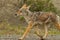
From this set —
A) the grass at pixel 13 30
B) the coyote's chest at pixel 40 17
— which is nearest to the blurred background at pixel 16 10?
the grass at pixel 13 30

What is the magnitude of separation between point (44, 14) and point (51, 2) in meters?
6.38

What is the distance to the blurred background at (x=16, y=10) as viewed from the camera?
18.4 meters

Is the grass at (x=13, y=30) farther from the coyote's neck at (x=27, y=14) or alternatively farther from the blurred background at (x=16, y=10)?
the coyote's neck at (x=27, y=14)

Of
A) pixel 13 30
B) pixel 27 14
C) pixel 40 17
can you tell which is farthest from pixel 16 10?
pixel 40 17

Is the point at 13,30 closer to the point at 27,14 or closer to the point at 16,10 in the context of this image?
the point at 16,10

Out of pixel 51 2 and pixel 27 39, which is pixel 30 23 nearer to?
pixel 27 39

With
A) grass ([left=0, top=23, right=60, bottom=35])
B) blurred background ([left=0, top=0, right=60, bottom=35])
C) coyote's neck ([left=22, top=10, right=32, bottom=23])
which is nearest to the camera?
coyote's neck ([left=22, top=10, right=32, bottom=23])

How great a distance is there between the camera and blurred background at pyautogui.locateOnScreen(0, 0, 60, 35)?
18.4m

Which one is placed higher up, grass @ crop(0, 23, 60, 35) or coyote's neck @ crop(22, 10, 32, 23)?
coyote's neck @ crop(22, 10, 32, 23)

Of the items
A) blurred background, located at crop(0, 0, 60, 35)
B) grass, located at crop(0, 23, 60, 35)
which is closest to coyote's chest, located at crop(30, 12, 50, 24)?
grass, located at crop(0, 23, 60, 35)

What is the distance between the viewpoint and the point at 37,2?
19828mm

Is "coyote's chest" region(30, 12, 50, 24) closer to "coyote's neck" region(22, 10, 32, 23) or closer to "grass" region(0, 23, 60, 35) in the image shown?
"coyote's neck" region(22, 10, 32, 23)

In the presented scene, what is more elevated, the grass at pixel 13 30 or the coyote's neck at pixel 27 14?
the coyote's neck at pixel 27 14

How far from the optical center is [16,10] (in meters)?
19.7
